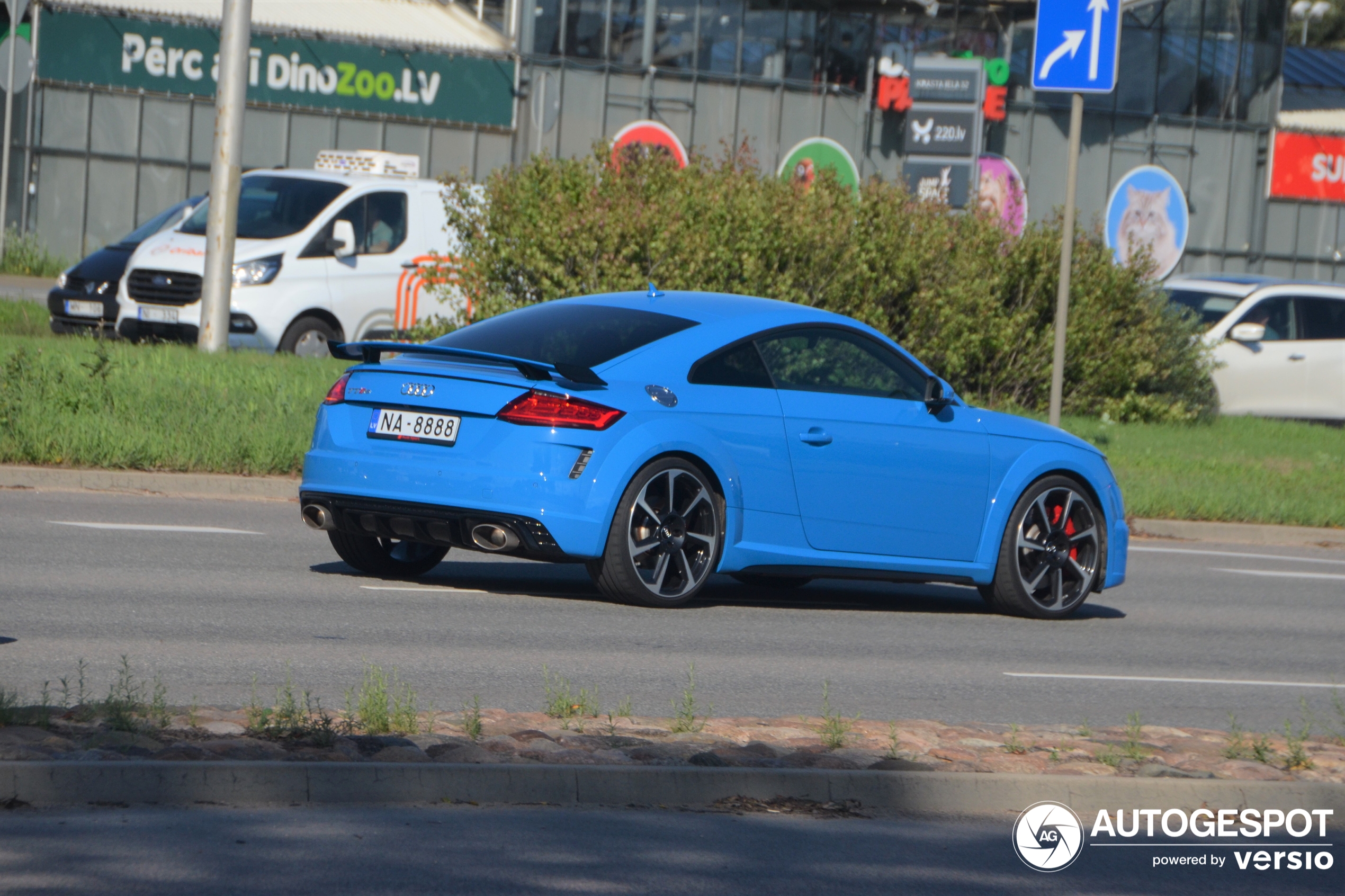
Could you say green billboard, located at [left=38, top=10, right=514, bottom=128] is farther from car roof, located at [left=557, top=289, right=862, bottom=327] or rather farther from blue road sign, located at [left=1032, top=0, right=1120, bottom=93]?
car roof, located at [left=557, top=289, right=862, bottom=327]

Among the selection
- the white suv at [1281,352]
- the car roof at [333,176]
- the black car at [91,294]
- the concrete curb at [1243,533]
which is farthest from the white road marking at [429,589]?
the white suv at [1281,352]

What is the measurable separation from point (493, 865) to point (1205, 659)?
18.7 feet

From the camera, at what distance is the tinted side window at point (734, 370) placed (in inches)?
356

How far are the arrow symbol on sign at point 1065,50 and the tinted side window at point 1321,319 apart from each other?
28.9ft

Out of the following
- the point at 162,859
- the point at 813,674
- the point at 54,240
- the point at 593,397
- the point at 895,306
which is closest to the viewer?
the point at 162,859

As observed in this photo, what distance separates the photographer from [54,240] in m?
37.1

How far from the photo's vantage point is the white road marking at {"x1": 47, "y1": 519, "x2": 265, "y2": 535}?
10883mm

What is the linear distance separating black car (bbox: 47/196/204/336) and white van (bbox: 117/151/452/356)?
0.79 metres

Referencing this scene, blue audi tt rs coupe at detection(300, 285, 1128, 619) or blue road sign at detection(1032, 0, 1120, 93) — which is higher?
blue road sign at detection(1032, 0, 1120, 93)

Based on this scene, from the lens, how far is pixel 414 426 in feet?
28.3

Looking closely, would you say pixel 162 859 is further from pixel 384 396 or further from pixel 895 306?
pixel 895 306

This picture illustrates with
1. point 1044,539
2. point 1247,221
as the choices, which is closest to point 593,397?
point 1044,539

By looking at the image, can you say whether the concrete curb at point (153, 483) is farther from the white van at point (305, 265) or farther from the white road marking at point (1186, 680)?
the white road marking at point (1186, 680)

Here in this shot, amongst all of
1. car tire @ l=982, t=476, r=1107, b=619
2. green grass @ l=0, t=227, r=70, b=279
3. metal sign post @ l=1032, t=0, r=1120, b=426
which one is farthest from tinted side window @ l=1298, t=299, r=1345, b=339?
green grass @ l=0, t=227, r=70, b=279
